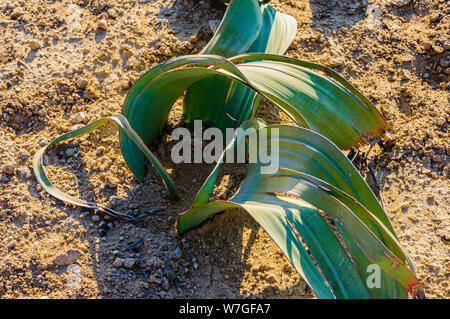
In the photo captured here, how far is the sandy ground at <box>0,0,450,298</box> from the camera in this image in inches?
59.0

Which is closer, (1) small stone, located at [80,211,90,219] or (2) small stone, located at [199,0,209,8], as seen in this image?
(1) small stone, located at [80,211,90,219]

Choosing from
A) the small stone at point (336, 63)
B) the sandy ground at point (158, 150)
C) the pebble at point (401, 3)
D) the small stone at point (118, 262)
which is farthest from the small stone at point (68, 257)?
the pebble at point (401, 3)

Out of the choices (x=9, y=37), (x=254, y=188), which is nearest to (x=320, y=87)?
(x=254, y=188)

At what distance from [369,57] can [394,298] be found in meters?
1.24

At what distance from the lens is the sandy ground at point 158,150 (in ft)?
4.92

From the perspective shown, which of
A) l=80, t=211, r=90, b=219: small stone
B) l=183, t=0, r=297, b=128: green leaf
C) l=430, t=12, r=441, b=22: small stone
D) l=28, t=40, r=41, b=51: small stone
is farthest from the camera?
l=430, t=12, r=441, b=22: small stone

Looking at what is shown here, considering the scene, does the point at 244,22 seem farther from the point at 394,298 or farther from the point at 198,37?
the point at 394,298

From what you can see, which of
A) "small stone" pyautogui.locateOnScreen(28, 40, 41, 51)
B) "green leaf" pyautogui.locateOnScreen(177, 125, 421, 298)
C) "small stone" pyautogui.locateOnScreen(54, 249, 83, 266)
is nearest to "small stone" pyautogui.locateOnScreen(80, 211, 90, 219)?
"small stone" pyautogui.locateOnScreen(54, 249, 83, 266)

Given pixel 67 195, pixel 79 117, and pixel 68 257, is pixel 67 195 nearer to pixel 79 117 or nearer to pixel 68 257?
pixel 68 257

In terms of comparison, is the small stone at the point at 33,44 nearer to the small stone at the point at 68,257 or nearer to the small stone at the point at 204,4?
the small stone at the point at 204,4

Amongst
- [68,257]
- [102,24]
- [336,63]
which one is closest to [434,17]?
[336,63]

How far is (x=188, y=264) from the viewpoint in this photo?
1.53 meters

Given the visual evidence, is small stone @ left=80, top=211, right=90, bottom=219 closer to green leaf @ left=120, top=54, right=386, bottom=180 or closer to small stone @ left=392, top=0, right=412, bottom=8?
green leaf @ left=120, top=54, right=386, bottom=180

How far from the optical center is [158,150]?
1.84 metres
